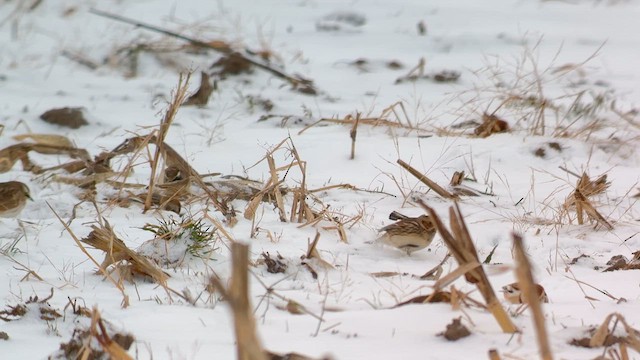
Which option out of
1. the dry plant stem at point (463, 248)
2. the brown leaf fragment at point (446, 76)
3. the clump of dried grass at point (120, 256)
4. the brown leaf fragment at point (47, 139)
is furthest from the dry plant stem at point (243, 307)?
the brown leaf fragment at point (446, 76)

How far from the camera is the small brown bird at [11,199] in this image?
269 cm

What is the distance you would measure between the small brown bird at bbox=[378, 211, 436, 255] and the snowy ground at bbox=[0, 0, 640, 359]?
2.1 inches

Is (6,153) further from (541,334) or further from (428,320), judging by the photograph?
(541,334)

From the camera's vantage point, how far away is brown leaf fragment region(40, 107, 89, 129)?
4.22 meters

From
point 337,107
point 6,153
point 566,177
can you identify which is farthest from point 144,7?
point 566,177

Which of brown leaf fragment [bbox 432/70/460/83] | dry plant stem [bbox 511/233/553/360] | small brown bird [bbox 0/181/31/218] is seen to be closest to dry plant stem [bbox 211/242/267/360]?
dry plant stem [bbox 511/233/553/360]

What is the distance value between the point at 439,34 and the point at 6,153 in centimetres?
328

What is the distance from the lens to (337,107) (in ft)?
14.7

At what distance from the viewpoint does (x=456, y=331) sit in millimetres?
1606

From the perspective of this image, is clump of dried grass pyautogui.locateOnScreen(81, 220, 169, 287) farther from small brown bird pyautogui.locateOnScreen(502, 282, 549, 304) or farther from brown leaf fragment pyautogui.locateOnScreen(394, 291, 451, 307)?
small brown bird pyautogui.locateOnScreen(502, 282, 549, 304)

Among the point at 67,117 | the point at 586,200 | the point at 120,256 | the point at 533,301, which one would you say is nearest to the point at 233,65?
the point at 67,117

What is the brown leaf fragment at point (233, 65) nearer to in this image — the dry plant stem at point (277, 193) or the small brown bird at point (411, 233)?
the dry plant stem at point (277, 193)

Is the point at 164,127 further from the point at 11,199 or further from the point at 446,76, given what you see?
the point at 446,76

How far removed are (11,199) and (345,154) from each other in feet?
4.18
